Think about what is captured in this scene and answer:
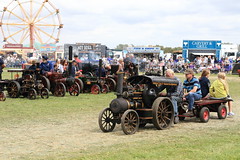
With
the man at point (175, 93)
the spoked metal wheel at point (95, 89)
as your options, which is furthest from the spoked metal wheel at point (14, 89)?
the man at point (175, 93)

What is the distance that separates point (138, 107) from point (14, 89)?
8245 mm

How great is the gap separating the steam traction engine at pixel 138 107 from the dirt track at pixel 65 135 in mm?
214

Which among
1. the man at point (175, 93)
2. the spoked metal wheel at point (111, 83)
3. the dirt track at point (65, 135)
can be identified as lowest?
the dirt track at point (65, 135)

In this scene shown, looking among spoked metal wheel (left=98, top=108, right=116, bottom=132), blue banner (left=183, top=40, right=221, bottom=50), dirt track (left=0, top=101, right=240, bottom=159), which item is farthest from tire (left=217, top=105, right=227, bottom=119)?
blue banner (left=183, top=40, right=221, bottom=50)

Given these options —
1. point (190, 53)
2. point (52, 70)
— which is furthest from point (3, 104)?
point (190, 53)

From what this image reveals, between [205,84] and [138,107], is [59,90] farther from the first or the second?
[138,107]

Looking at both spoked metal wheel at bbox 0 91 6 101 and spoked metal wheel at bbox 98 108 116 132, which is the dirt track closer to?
spoked metal wheel at bbox 98 108 116 132

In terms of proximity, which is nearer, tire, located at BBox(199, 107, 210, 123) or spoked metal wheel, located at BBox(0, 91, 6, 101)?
tire, located at BBox(199, 107, 210, 123)

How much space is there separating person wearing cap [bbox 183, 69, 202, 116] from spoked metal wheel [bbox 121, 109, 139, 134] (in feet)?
6.74

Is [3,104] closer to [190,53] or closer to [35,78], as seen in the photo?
[35,78]

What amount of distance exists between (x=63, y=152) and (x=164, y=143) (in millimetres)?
1821

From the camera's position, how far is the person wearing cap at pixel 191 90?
1016cm

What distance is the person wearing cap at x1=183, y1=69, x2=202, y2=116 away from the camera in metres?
10.2

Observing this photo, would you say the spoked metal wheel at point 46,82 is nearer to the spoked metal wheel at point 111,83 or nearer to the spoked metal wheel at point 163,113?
the spoked metal wheel at point 111,83
